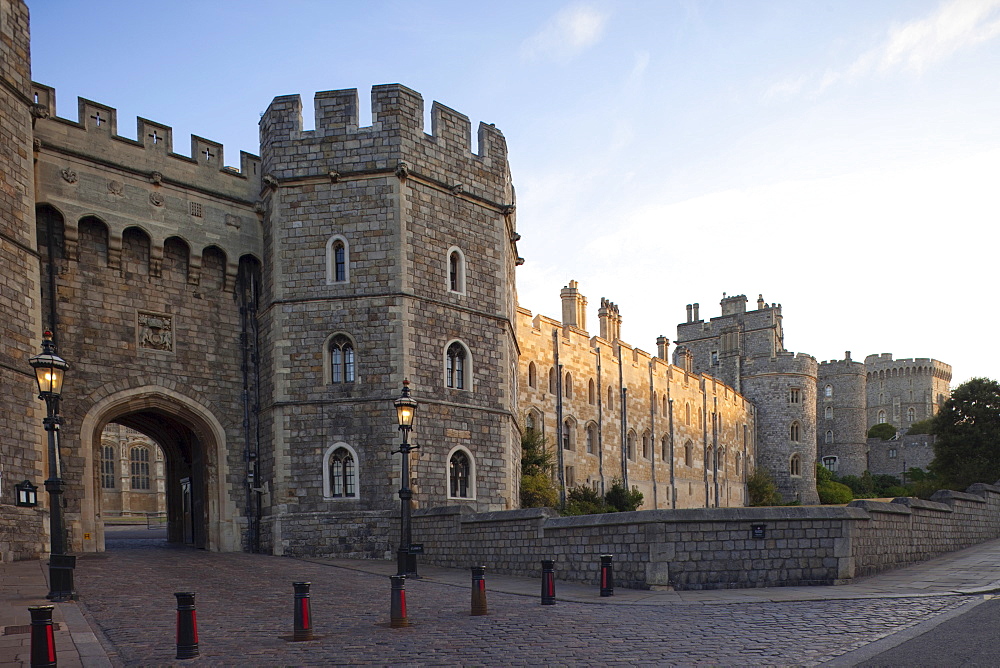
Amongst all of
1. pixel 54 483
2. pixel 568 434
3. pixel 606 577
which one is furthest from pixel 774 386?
pixel 54 483

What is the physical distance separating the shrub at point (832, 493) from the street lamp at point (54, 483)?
5584cm

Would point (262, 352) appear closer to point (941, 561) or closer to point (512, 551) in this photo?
point (512, 551)

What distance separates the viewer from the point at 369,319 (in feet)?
68.6

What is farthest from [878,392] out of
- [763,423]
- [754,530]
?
[754,530]

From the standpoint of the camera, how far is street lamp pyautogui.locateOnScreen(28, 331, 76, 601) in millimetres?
11750

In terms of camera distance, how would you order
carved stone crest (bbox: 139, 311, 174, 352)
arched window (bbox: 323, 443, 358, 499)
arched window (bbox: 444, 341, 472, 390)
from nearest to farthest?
arched window (bbox: 323, 443, 358, 499), carved stone crest (bbox: 139, 311, 174, 352), arched window (bbox: 444, 341, 472, 390)

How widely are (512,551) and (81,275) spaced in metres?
11.4

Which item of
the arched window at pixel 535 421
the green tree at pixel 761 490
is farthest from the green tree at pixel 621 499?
the green tree at pixel 761 490

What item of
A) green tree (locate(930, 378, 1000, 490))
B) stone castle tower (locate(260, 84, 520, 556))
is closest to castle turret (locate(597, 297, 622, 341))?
green tree (locate(930, 378, 1000, 490))

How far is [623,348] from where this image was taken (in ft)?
139

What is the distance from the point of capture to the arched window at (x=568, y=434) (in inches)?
1452

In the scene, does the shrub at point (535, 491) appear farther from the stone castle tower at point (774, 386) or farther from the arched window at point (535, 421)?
the stone castle tower at point (774, 386)

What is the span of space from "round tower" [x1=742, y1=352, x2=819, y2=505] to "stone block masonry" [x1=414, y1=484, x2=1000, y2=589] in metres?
43.6

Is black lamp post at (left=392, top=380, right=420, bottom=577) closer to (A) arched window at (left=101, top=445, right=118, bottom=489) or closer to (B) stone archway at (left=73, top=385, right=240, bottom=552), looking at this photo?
(B) stone archway at (left=73, top=385, right=240, bottom=552)
